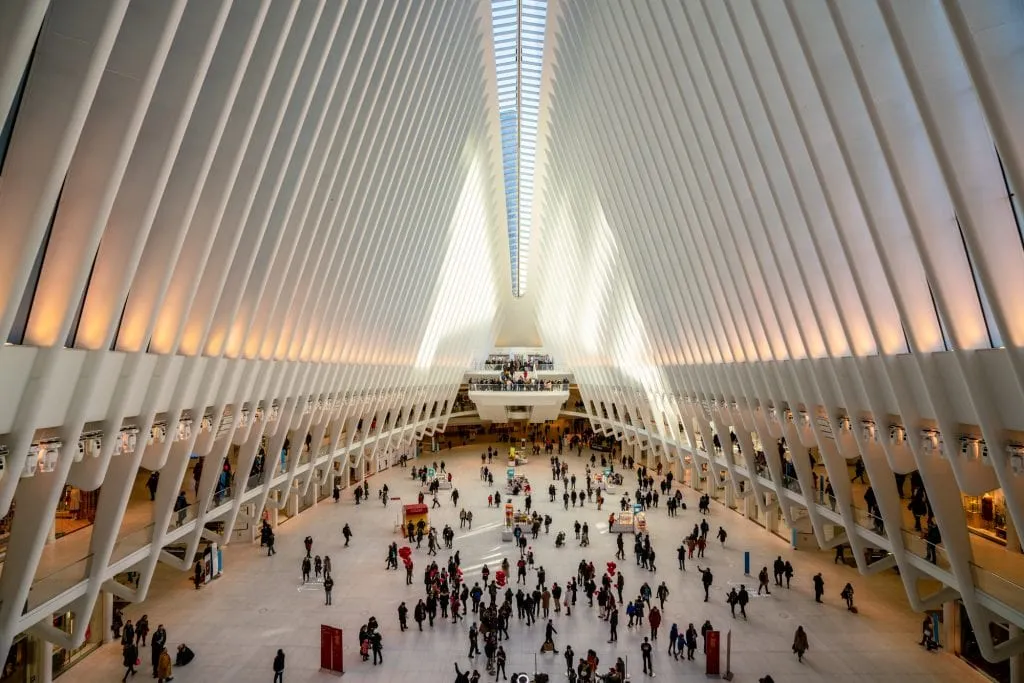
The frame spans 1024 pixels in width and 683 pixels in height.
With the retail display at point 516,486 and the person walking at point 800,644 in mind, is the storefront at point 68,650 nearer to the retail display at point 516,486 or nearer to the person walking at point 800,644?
the person walking at point 800,644

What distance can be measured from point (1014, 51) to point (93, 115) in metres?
8.50

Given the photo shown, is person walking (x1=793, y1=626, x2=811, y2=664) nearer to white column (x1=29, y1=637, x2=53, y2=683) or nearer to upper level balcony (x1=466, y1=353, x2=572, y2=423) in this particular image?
white column (x1=29, y1=637, x2=53, y2=683)

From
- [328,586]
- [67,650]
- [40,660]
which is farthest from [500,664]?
[67,650]

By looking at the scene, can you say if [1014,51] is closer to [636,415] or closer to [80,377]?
[80,377]

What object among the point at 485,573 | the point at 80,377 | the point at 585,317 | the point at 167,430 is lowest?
the point at 485,573

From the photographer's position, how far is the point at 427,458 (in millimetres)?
42062

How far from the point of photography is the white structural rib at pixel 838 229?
6.49m

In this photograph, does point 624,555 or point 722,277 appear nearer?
point 722,277

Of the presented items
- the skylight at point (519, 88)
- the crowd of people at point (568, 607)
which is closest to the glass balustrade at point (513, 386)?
the skylight at point (519, 88)

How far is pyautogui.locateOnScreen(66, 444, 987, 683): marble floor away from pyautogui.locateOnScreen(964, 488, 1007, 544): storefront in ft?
7.74

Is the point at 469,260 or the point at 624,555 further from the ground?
the point at 469,260

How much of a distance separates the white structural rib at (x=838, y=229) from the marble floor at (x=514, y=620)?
5.04ft

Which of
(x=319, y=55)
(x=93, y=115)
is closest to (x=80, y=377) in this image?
(x=93, y=115)

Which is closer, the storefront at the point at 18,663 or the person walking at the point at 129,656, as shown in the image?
the storefront at the point at 18,663
